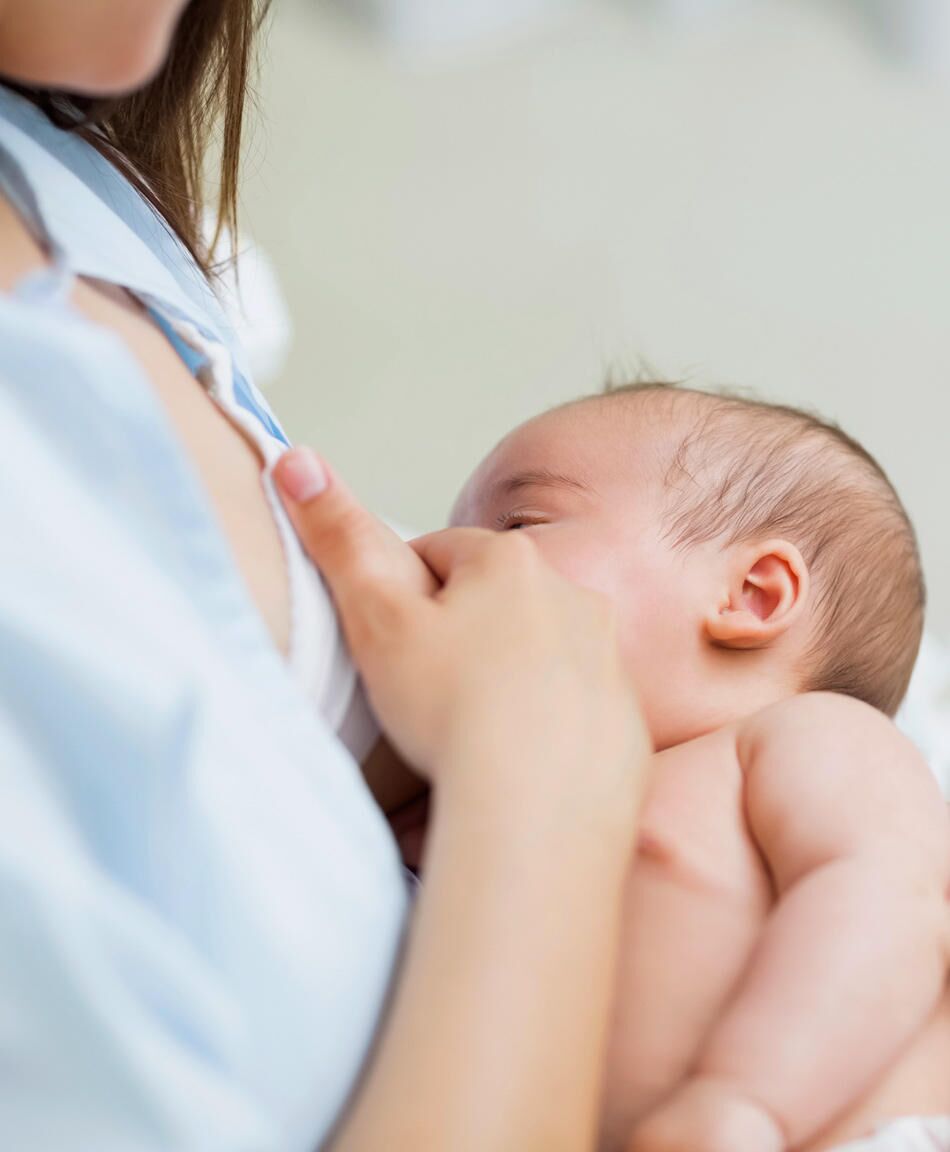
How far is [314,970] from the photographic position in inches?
20.5

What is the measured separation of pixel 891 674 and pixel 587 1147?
0.49m

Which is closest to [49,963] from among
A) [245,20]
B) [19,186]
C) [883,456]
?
[19,186]

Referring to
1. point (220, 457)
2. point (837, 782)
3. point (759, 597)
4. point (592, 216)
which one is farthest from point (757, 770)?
point (592, 216)

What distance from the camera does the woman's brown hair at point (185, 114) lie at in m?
0.79

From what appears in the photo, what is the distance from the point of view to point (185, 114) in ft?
2.85

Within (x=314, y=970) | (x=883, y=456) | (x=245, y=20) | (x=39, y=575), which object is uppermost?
(x=245, y=20)

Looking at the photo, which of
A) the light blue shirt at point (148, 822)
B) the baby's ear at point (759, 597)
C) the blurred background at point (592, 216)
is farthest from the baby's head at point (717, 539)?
the blurred background at point (592, 216)

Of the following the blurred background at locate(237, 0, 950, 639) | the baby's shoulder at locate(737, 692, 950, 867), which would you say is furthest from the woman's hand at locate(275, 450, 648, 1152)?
the blurred background at locate(237, 0, 950, 639)

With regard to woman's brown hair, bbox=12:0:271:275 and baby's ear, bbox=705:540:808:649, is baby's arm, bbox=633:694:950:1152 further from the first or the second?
woman's brown hair, bbox=12:0:271:275

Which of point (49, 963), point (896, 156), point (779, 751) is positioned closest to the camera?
point (49, 963)

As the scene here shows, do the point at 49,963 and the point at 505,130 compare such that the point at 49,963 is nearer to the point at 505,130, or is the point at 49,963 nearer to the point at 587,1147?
the point at 587,1147

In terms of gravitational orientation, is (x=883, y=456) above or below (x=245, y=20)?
below

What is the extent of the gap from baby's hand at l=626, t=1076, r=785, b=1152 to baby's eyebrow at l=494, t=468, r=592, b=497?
0.40m

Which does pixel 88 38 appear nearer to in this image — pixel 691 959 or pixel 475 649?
pixel 475 649
